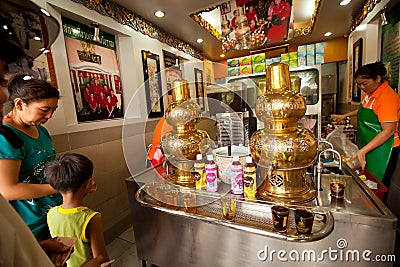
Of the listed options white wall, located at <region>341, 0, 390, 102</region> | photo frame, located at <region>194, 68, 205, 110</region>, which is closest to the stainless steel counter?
white wall, located at <region>341, 0, 390, 102</region>

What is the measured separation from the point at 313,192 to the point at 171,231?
0.83 metres

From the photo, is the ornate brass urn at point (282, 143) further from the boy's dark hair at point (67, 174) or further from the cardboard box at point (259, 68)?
the cardboard box at point (259, 68)

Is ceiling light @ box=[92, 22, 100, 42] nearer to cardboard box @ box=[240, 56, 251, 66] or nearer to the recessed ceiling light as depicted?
the recessed ceiling light

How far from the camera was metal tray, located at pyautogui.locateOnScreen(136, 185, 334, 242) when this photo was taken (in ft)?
2.28

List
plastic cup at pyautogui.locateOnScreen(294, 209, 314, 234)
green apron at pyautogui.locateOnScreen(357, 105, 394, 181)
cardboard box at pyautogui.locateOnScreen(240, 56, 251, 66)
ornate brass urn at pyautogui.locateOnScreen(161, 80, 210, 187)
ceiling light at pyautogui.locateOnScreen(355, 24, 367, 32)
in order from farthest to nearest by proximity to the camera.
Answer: ceiling light at pyautogui.locateOnScreen(355, 24, 367, 32), cardboard box at pyautogui.locateOnScreen(240, 56, 251, 66), green apron at pyautogui.locateOnScreen(357, 105, 394, 181), ornate brass urn at pyautogui.locateOnScreen(161, 80, 210, 187), plastic cup at pyautogui.locateOnScreen(294, 209, 314, 234)

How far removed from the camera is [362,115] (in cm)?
181

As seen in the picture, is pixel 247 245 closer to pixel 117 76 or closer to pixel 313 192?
pixel 313 192

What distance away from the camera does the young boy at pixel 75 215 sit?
893 millimetres

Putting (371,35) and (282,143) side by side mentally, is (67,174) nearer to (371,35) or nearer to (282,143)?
(282,143)

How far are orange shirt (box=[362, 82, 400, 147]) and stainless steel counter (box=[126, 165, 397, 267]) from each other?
774 mm

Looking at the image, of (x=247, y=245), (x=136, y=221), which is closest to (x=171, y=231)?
(x=136, y=221)

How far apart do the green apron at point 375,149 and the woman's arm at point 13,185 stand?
8.06 ft

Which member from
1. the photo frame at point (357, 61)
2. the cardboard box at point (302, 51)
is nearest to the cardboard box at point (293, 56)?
the cardboard box at point (302, 51)

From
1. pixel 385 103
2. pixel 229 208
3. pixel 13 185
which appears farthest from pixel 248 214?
pixel 385 103
